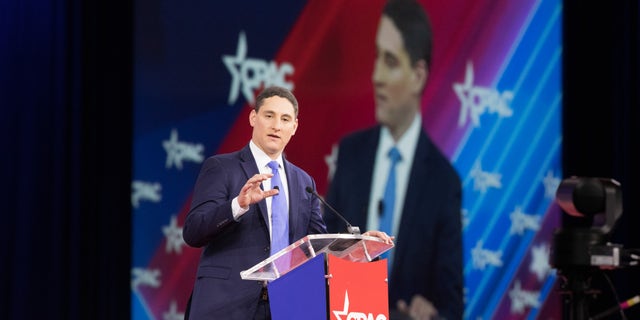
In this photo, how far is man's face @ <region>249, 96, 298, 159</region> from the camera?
3533 mm

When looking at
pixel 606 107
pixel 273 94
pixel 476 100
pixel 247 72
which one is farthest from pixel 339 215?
pixel 606 107

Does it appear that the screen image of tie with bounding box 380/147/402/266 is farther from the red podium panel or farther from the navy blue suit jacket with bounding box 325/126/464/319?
the red podium panel

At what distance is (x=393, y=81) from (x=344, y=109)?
1.26ft

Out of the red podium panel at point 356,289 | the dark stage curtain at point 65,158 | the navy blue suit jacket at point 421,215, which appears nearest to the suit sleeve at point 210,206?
the red podium panel at point 356,289

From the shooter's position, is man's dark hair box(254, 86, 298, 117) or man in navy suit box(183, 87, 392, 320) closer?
man in navy suit box(183, 87, 392, 320)

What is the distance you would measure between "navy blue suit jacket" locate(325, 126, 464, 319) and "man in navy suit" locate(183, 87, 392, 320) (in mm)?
2088

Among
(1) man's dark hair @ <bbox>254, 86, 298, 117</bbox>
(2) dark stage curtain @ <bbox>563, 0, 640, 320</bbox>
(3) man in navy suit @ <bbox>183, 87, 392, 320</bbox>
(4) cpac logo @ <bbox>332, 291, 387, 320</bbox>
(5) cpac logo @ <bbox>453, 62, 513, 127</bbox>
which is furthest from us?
(2) dark stage curtain @ <bbox>563, 0, 640, 320</bbox>

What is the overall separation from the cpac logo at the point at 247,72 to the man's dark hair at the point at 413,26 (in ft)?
2.83

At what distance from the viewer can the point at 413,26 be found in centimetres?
605

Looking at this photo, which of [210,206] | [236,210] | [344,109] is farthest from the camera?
[344,109]

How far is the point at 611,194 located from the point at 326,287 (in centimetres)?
110

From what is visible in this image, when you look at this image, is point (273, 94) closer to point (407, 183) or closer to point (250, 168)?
point (250, 168)


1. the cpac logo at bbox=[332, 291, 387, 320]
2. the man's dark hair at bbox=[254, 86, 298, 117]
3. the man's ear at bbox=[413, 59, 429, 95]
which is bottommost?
the cpac logo at bbox=[332, 291, 387, 320]

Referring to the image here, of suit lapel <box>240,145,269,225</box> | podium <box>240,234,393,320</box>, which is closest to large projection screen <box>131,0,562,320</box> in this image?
suit lapel <box>240,145,269,225</box>
